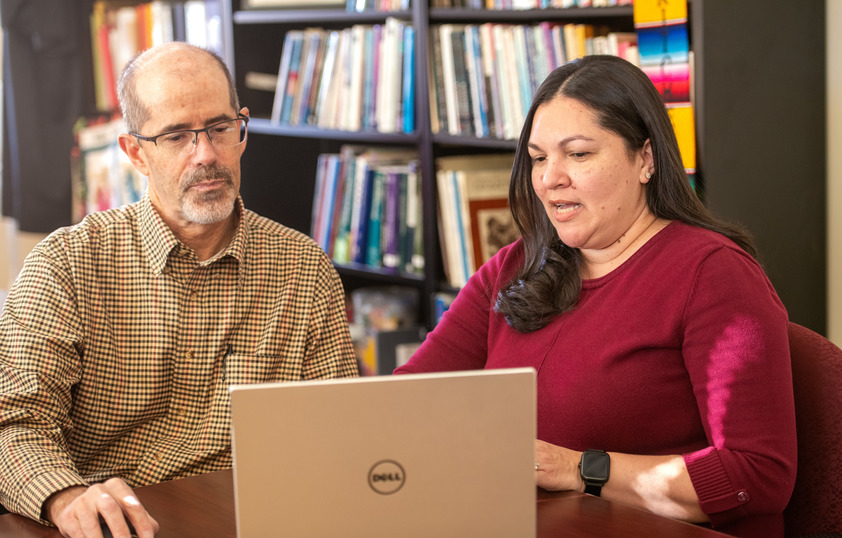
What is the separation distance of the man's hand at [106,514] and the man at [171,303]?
0.36 m

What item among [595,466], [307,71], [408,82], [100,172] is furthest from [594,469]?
[100,172]

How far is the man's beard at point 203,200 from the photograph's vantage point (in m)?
1.73

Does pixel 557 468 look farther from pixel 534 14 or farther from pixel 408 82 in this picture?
pixel 408 82

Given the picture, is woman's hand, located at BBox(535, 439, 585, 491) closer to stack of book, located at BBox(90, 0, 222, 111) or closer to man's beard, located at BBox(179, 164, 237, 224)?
man's beard, located at BBox(179, 164, 237, 224)

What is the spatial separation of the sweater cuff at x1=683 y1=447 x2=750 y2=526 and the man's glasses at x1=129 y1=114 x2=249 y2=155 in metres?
1.01

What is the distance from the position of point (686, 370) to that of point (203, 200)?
3.00ft

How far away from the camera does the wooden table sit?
1194mm

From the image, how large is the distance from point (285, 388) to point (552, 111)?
33.1 inches

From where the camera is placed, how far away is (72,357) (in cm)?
163

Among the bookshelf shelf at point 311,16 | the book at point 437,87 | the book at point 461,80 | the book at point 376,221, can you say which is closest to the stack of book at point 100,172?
the bookshelf shelf at point 311,16

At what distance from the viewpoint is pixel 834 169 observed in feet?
6.98

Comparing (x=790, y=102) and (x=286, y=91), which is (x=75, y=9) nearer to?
(x=286, y=91)

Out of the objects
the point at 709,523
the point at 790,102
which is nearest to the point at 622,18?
the point at 790,102

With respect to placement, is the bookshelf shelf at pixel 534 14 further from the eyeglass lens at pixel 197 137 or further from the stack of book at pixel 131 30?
the stack of book at pixel 131 30
